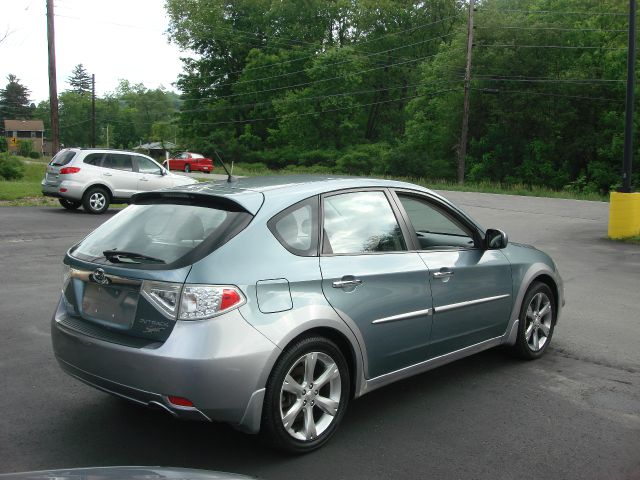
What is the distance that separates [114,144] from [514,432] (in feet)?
460

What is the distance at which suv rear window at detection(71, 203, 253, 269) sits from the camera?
376 centimetres

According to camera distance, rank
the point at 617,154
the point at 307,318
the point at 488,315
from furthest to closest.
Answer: the point at 617,154, the point at 488,315, the point at 307,318

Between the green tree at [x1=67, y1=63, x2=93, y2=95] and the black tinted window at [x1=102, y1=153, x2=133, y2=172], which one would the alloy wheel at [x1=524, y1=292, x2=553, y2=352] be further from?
the green tree at [x1=67, y1=63, x2=93, y2=95]

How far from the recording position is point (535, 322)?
5836 millimetres

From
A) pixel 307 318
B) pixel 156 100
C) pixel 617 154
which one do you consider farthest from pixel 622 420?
pixel 156 100

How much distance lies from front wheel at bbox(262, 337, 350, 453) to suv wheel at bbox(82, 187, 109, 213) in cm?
1535

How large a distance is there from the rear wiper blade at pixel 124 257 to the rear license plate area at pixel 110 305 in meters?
0.17

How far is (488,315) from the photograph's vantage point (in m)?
5.20

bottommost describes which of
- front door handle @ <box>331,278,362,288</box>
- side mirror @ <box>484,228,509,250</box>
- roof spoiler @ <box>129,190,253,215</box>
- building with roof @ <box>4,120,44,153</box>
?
front door handle @ <box>331,278,362,288</box>

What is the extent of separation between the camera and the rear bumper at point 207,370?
11.3 feet

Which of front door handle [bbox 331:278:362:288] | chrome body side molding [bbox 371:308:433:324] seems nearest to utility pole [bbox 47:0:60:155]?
chrome body side molding [bbox 371:308:433:324]

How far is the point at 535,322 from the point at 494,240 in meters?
1.05

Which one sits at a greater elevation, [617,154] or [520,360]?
[617,154]

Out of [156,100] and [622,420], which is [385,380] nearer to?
[622,420]
